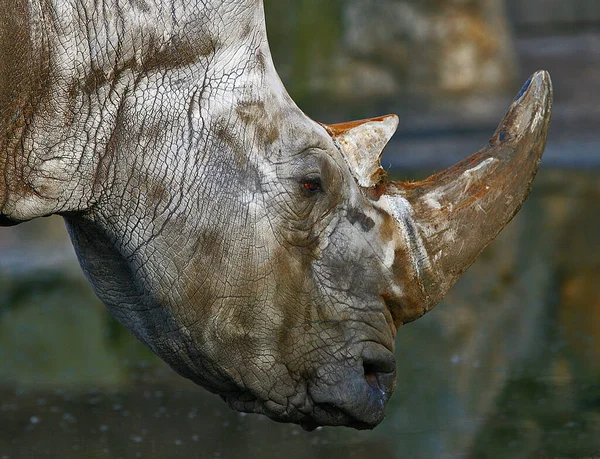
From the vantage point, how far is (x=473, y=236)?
318 cm

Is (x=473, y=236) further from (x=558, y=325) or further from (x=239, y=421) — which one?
(x=558, y=325)

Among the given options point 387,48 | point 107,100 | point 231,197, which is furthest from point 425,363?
point 387,48

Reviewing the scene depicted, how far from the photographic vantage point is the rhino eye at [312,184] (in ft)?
9.84

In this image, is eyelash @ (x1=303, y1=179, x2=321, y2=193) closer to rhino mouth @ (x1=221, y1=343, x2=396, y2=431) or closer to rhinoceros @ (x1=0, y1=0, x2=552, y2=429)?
rhinoceros @ (x1=0, y1=0, x2=552, y2=429)

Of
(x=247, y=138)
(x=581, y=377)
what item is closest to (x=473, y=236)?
(x=247, y=138)

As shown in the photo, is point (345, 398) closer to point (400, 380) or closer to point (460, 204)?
point (460, 204)

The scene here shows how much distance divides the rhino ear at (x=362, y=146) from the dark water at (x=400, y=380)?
70.2 inches

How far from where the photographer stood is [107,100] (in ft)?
9.39

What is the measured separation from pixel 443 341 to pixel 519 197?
3.24 m

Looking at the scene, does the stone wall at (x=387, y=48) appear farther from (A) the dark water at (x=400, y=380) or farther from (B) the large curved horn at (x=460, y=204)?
(B) the large curved horn at (x=460, y=204)

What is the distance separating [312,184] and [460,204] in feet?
1.47

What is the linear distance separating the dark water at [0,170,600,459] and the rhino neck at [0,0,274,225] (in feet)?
6.62

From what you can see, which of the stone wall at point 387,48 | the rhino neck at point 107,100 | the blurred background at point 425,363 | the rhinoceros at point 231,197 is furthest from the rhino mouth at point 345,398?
the stone wall at point 387,48

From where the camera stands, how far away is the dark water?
187 inches
